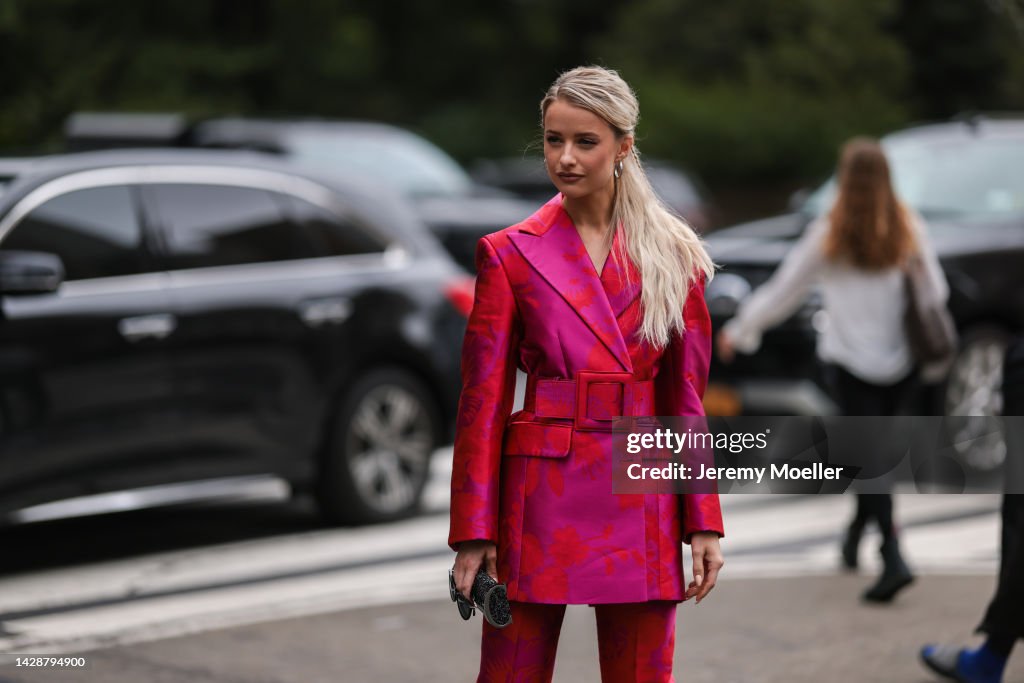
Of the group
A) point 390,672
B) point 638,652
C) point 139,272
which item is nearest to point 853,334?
point 390,672

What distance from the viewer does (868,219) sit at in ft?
22.7

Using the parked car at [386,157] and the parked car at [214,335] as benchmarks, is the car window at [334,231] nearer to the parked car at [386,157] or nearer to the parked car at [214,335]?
the parked car at [214,335]

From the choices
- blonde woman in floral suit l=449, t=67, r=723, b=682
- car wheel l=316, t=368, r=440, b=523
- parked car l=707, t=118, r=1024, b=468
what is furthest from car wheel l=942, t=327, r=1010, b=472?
blonde woman in floral suit l=449, t=67, r=723, b=682

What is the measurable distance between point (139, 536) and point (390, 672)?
2.71 meters

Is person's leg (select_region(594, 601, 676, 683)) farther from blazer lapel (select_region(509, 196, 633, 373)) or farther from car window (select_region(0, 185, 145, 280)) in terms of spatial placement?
car window (select_region(0, 185, 145, 280))

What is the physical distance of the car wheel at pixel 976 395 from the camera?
9328 millimetres

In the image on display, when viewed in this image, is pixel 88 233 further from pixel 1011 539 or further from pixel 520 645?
pixel 520 645

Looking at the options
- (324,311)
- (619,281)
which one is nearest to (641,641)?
(619,281)

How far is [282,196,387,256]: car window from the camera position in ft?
26.8

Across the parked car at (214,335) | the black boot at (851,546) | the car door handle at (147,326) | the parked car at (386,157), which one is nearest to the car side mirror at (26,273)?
the parked car at (214,335)

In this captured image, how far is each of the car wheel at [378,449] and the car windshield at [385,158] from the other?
641 cm

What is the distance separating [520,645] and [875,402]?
3681mm

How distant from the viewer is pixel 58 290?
7.00m

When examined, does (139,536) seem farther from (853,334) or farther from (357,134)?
(357,134)
